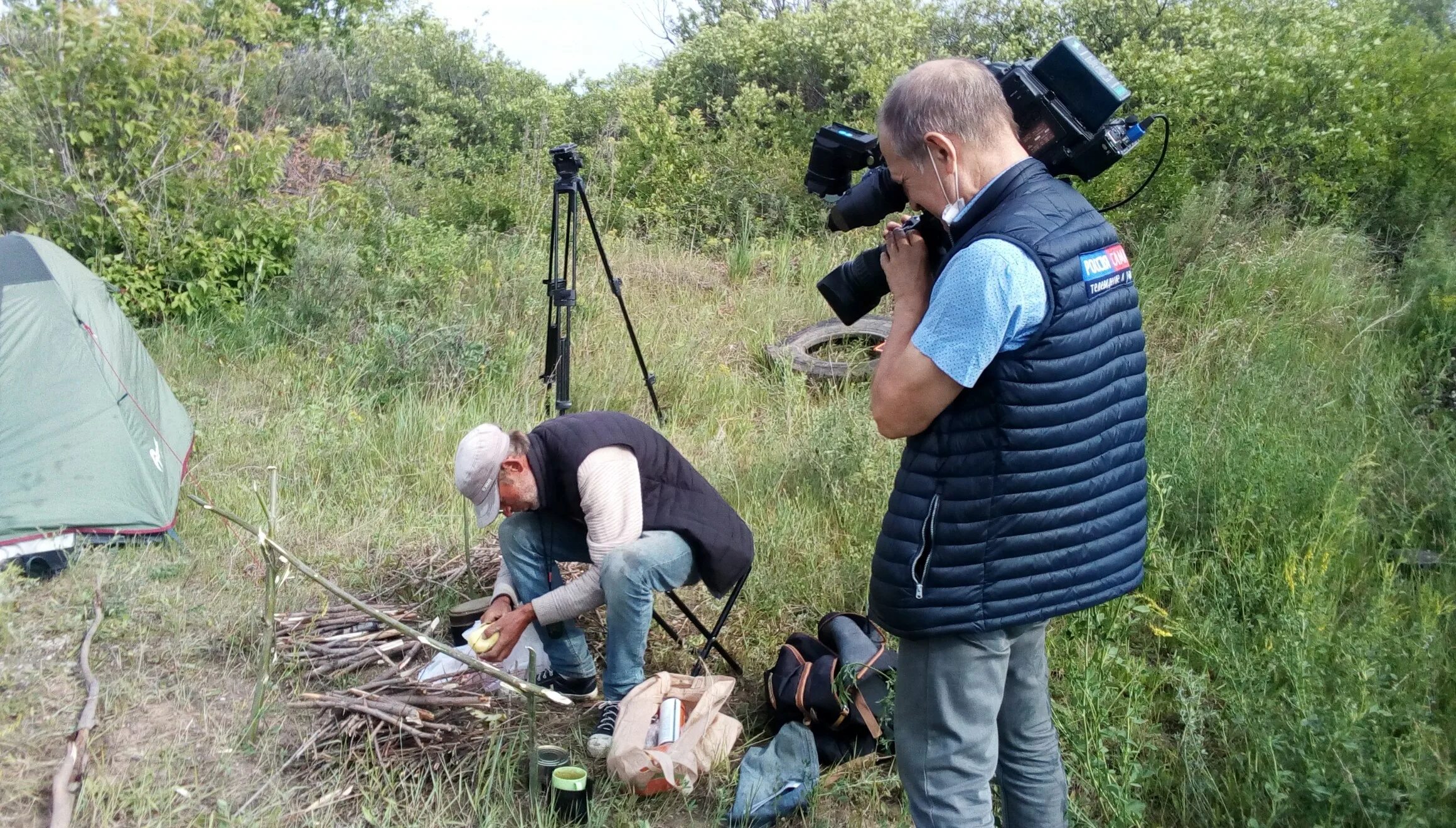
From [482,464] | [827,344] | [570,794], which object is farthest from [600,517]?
[827,344]

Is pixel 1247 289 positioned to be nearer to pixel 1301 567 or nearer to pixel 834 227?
pixel 1301 567

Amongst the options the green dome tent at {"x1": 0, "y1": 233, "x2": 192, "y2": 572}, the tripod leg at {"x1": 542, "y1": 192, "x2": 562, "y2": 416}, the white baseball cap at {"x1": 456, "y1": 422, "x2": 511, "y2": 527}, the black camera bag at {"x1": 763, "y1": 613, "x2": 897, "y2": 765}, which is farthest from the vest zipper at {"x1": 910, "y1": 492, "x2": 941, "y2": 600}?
the green dome tent at {"x1": 0, "y1": 233, "x2": 192, "y2": 572}

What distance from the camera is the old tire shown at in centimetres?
588

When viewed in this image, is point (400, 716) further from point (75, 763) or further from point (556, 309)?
point (556, 309)

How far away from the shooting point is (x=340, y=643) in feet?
11.0

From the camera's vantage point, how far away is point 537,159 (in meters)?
7.79

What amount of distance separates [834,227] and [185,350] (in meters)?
5.48

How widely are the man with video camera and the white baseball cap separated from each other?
142 cm

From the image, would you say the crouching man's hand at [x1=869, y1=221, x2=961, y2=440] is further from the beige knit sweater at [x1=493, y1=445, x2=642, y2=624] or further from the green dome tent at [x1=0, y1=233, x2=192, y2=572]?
the green dome tent at [x1=0, y1=233, x2=192, y2=572]

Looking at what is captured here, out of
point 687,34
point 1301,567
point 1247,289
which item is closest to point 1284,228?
point 1247,289

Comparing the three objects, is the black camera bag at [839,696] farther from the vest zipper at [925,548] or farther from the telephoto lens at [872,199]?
the telephoto lens at [872,199]

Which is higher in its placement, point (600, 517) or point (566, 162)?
point (566, 162)

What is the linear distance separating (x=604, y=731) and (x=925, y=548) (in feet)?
4.80

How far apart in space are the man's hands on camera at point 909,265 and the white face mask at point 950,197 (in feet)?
0.33
